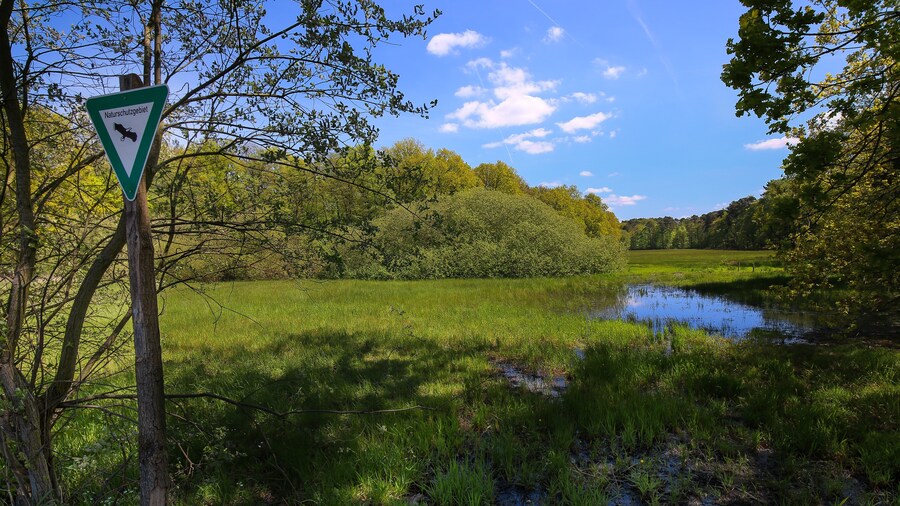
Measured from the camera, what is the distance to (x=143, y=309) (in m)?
2.30

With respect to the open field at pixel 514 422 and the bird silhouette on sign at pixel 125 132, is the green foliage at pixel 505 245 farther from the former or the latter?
the bird silhouette on sign at pixel 125 132

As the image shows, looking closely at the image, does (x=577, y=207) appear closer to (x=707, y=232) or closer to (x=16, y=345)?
(x=707, y=232)

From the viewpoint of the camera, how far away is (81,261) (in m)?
3.25

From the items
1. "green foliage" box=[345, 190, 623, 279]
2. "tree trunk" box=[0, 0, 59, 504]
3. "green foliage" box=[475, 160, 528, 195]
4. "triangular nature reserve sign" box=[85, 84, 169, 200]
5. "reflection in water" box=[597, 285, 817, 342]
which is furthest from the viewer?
"green foliage" box=[475, 160, 528, 195]

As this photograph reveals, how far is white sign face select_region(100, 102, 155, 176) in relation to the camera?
210 centimetres

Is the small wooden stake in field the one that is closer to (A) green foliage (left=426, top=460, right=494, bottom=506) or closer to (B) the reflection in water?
(A) green foliage (left=426, top=460, right=494, bottom=506)

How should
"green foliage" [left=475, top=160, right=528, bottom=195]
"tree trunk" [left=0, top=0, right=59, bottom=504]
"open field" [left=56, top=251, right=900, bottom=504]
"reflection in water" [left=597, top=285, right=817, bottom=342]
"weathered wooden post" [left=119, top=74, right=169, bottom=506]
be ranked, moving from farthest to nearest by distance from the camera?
1. "green foliage" [left=475, top=160, right=528, bottom=195]
2. "reflection in water" [left=597, top=285, right=817, bottom=342]
3. "open field" [left=56, top=251, right=900, bottom=504]
4. "tree trunk" [left=0, top=0, right=59, bottom=504]
5. "weathered wooden post" [left=119, top=74, right=169, bottom=506]

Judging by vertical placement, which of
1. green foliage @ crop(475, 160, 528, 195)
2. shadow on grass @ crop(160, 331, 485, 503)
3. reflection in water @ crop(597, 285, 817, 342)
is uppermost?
green foliage @ crop(475, 160, 528, 195)

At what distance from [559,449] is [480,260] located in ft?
76.5

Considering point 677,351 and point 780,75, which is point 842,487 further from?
point 677,351

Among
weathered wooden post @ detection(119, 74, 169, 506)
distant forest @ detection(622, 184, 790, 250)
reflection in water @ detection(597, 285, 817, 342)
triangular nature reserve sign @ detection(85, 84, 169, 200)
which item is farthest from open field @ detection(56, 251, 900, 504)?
distant forest @ detection(622, 184, 790, 250)

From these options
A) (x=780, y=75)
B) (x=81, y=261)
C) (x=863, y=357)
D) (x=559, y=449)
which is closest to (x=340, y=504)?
(x=559, y=449)

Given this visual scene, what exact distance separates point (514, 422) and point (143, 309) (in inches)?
166

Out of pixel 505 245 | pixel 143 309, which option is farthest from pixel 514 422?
pixel 505 245
